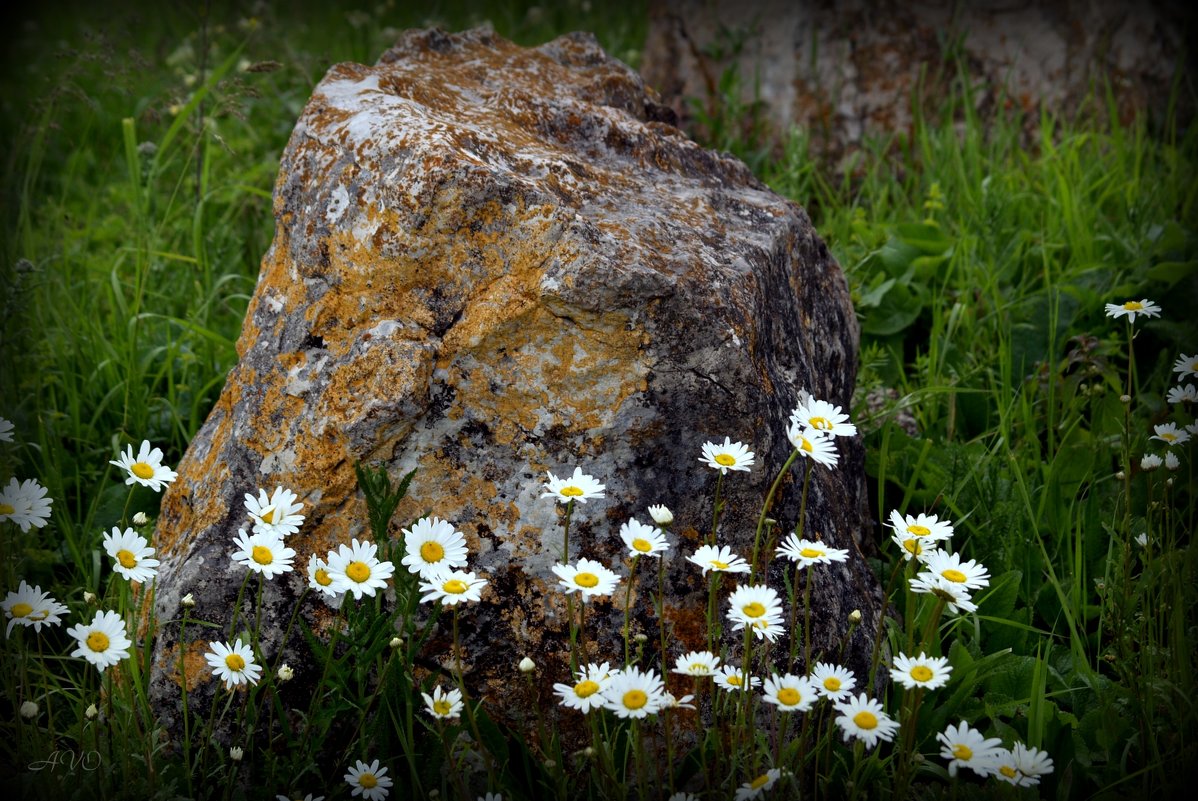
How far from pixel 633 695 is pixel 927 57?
3.73 m

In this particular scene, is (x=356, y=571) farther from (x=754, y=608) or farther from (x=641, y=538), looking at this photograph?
(x=754, y=608)

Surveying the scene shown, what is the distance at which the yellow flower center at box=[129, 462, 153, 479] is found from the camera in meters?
1.90

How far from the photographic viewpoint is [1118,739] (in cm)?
201

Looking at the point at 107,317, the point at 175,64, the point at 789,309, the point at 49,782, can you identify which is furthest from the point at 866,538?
the point at 175,64

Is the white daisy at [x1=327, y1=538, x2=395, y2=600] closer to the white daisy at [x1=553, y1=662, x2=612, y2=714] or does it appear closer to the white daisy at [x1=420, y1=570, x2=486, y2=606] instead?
the white daisy at [x1=420, y1=570, x2=486, y2=606]

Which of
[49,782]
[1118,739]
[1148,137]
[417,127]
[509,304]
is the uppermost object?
[417,127]

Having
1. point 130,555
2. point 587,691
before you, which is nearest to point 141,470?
point 130,555

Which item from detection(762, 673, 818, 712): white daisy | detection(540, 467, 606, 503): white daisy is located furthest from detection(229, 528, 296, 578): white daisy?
detection(762, 673, 818, 712): white daisy

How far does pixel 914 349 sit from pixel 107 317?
2739mm

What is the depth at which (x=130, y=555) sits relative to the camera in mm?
1814

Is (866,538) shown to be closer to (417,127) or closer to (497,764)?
(497,764)

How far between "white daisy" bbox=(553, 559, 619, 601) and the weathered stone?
10.7ft

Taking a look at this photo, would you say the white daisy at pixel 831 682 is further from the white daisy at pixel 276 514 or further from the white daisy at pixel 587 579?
the white daisy at pixel 276 514

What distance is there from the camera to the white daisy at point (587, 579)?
1.70 m
